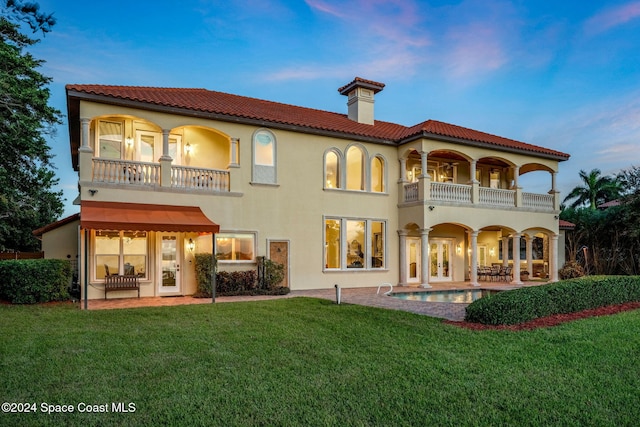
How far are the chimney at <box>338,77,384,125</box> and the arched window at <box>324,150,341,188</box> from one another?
165 inches

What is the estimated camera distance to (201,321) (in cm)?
1098

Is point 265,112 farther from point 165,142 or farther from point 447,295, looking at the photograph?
point 447,295

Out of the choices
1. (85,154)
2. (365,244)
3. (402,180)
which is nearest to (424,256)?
(365,244)

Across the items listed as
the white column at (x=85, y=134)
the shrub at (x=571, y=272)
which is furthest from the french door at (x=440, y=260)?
the white column at (x=85, y=134)

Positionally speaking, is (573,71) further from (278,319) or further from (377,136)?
(278,319)

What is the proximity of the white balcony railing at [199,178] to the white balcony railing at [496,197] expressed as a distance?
1335 cm

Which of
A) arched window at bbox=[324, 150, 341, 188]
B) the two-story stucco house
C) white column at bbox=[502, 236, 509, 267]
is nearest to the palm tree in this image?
white column at bbox=[502, 236, 509, 267]

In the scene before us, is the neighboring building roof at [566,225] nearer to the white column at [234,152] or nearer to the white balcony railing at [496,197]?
the white balcony railing at [496,197]

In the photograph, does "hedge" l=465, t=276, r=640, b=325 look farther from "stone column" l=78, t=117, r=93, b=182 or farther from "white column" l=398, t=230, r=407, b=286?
"stone column" l=78, t=117, r=93, b=182

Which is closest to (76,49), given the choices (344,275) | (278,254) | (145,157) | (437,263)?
(145,157)

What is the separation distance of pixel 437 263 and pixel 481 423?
20032mm

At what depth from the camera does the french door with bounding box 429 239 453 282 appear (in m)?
24.3

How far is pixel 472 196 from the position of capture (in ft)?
73.9

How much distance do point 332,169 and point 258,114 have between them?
438cm
